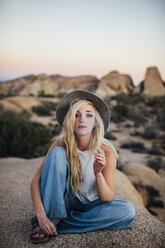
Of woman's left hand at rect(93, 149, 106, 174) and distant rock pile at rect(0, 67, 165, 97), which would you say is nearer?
woman's left hand at rect(93, 149, 106, 174)

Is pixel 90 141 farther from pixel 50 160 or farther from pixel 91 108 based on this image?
pixel 50 160

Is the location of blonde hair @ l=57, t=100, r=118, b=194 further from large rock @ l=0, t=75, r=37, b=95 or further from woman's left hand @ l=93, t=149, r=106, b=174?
large rock @ l=0, t=75, r=37, b=95

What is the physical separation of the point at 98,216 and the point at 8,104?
598 inches

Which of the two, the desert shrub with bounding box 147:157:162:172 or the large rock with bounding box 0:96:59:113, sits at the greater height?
the large rock with bounding box 0:96:59:113

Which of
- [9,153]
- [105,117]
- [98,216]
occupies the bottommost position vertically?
[9,153]

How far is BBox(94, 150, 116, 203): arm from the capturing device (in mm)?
1628

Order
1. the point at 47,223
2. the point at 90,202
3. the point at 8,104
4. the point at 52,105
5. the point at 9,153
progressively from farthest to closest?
the point at 52,105
the point at 8,104
the point at 9,153
the point at 90,202
the point at 47,223

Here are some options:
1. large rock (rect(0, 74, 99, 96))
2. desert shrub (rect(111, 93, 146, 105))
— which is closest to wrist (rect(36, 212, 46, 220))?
desert shrub (rect(111, 93, 146, 105))

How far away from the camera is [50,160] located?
68.9 inches

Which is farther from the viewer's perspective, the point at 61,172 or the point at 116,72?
the point at 116,72

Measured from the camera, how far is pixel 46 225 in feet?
5.57

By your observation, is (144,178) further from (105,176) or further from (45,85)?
(45,85)

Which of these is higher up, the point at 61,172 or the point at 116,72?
the point at 116,72

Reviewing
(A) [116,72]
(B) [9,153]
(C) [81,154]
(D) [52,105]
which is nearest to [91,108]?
(C) [81,154]
